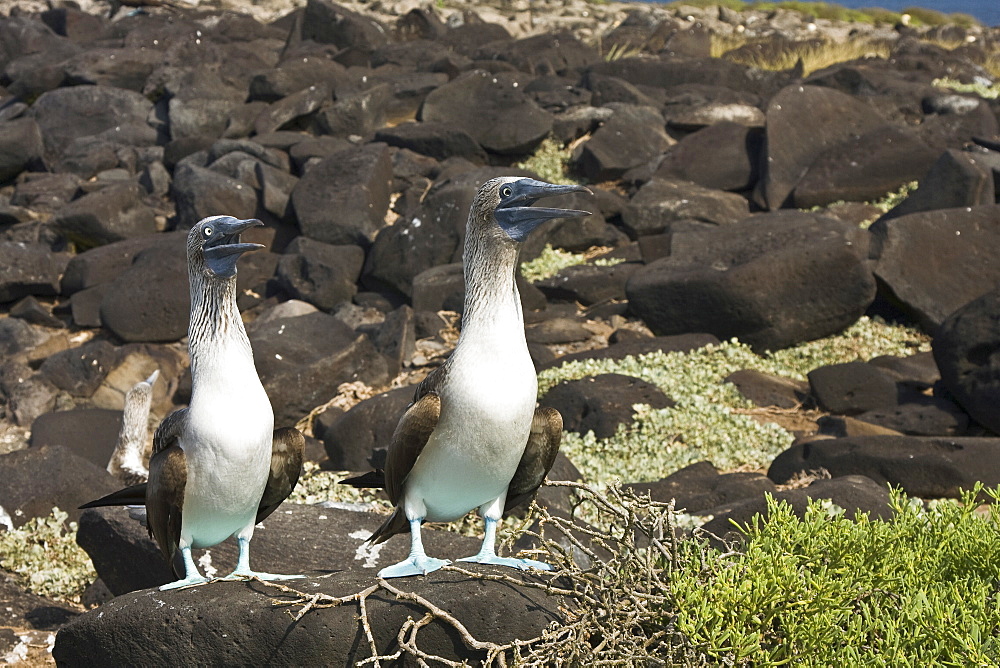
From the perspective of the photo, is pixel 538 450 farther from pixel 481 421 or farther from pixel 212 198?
pixel 212 198

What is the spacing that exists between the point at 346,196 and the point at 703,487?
27.3 ft

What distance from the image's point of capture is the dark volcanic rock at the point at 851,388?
10.4 meters

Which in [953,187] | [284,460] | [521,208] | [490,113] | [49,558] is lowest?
[490,113]

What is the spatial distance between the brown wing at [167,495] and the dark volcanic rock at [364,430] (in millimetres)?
4645

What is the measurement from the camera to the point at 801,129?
16094mm

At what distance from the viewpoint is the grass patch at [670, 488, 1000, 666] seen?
3.57 m

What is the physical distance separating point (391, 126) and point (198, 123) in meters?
3.35

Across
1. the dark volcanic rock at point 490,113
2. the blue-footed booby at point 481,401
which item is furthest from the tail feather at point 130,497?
the dark volcanic rock at point 490,113

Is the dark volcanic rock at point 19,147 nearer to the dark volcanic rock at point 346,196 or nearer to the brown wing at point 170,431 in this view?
the dark volcanic rock at point 346,196

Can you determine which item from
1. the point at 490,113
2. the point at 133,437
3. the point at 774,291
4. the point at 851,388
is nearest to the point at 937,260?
the point at 774,291

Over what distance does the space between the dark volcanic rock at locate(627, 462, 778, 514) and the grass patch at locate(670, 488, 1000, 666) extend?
3283mm

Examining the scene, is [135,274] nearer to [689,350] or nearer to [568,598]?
[689,350]

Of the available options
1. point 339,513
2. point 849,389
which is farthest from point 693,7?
point 339,513

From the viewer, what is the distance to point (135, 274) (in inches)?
537
